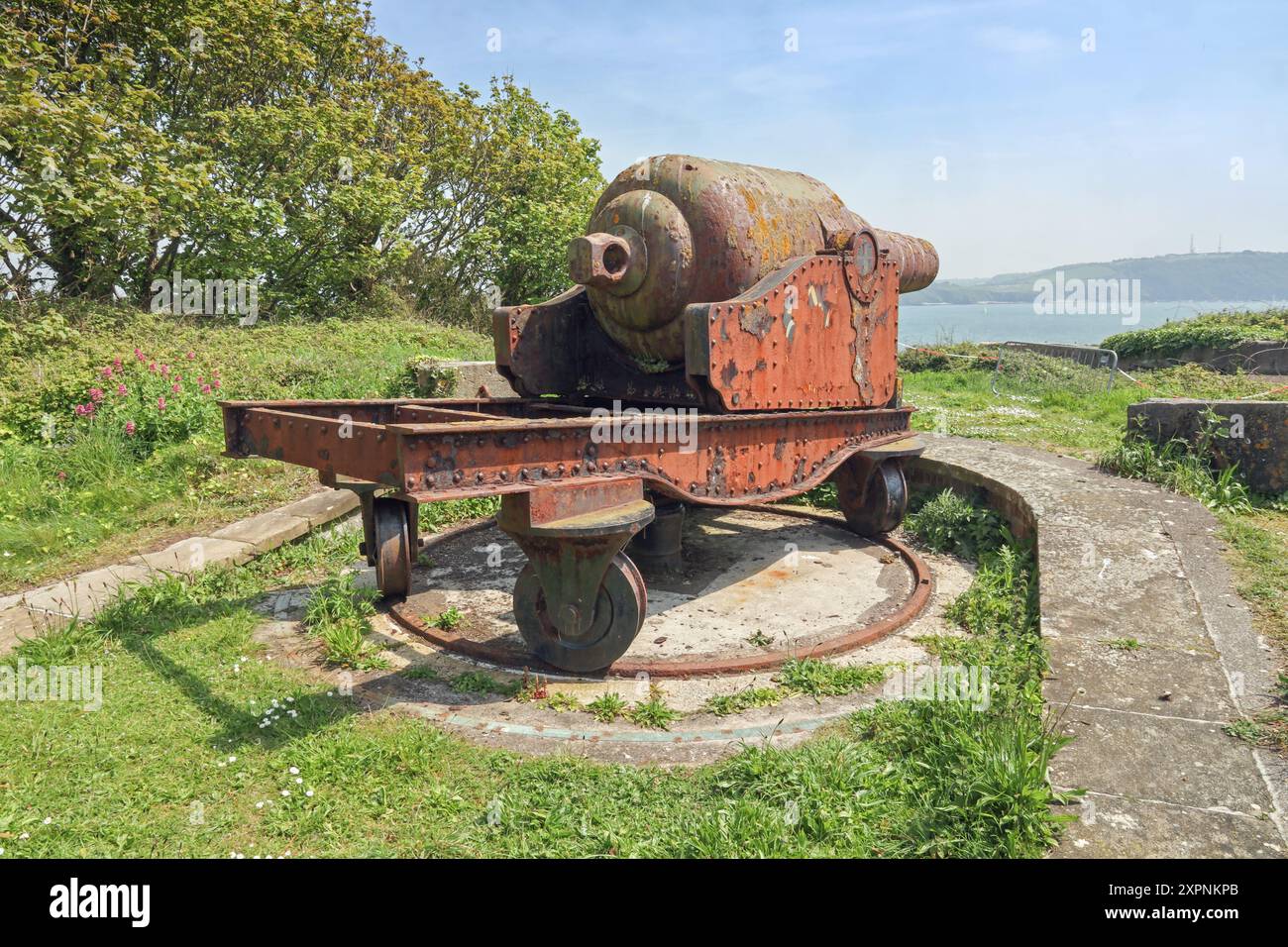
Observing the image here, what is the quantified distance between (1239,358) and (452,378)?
49.1 feet

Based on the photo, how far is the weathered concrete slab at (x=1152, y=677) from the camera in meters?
2.17

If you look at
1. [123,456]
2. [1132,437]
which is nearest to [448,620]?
[123,456]

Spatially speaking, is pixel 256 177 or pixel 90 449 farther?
pixel 256 177

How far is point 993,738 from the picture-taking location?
2.55m

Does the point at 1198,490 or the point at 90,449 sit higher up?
the point at 90,449

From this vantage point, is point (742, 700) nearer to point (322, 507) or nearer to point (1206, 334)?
point (322, 507)

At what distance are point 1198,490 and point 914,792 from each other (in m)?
4.59

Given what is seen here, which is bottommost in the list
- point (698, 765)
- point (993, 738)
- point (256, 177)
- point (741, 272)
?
point (698, 765)

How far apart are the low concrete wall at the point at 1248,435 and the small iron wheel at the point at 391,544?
5.61 m

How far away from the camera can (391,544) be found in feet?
15.0

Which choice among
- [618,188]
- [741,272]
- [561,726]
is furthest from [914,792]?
[618,188]
